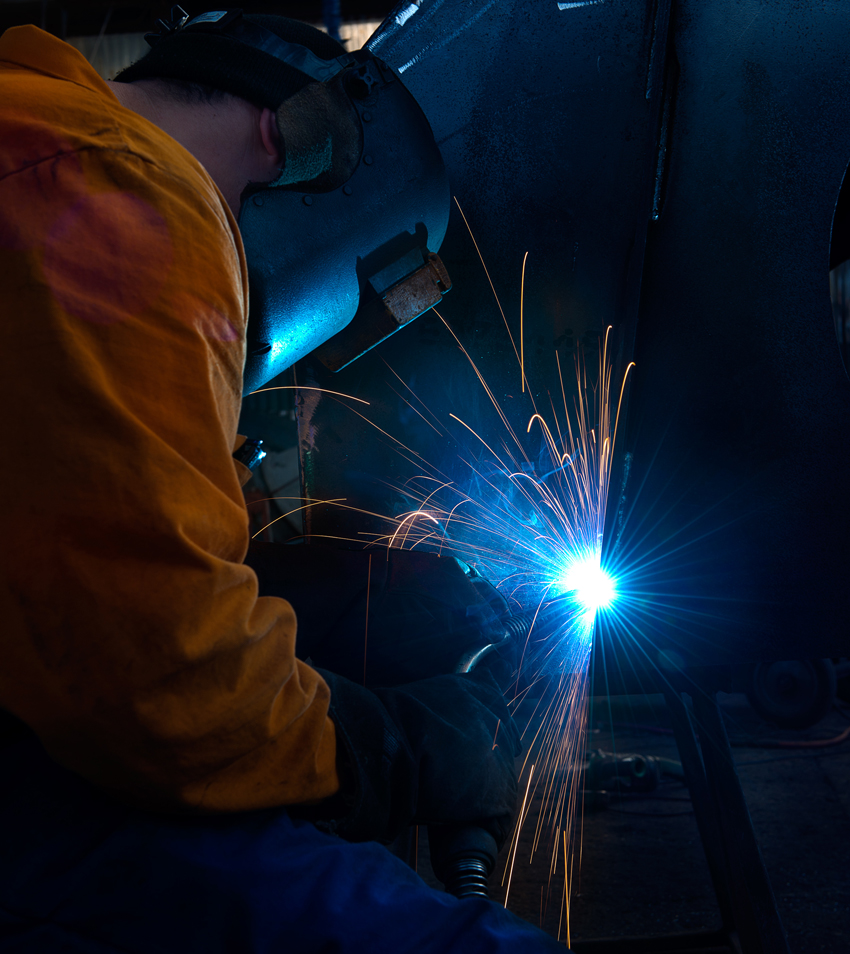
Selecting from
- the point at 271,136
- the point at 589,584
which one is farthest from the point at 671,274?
the point at 271,136

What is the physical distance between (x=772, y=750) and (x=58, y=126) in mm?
3149

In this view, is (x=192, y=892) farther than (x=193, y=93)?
No

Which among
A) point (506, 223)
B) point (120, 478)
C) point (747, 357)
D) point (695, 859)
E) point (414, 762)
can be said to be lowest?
point (695, 859)

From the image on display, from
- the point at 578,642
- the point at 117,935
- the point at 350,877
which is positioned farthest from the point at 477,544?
the point at 117,935

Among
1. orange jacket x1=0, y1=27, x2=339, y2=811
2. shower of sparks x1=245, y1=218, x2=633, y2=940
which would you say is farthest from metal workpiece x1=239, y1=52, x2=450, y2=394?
orange jacket x1=0, y1=27, x2=339, y2=811

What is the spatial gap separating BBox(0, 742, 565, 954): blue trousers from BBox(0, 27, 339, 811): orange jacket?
0.18 ft

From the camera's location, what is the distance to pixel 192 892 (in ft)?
2.06

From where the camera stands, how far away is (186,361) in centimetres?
62

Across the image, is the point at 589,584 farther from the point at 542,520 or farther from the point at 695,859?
the point at 695,859

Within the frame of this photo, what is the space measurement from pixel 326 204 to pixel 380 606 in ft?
2.48

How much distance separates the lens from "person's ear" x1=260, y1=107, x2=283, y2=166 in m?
0.96

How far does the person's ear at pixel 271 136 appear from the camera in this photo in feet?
3.16

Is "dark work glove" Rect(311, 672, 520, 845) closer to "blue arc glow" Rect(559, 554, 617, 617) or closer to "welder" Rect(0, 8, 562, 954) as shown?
"welder" Rect(0, 8, 562, 954)

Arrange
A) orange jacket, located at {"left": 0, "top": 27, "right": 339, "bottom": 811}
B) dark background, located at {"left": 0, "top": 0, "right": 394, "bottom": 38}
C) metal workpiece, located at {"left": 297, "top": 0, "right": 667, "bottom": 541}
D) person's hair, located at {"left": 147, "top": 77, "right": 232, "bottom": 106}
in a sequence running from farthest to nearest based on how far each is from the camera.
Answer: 1. dark background, located at {"left": 0, "top": 0, "right": 394, "bottom": 38}
2. metal workpiece, located at {"left": 297, "top": 0, "right": 667, "bottom": 541}
3. person's hair, located at {"left": 147, "top": 77, "right": 232, "bottom": 106}
4. orange jacket, located at {"left": 0, "top": 27, "right": 339, "bottom": 811}
